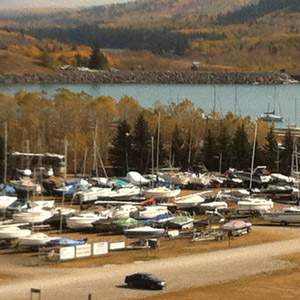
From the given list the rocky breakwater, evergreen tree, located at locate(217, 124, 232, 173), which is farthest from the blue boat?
the rocky breakwater

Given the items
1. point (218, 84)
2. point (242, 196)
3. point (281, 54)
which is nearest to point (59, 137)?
point (242, 196)

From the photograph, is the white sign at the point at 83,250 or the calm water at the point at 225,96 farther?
the calm water at the point at 225,96

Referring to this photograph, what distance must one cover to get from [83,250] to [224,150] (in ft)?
43.1

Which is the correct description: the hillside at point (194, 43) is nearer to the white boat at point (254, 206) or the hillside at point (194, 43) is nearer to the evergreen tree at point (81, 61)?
the evergreen tree at point (81, 61)

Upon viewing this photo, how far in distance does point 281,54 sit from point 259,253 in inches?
4912

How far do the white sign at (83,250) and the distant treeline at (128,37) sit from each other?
131m

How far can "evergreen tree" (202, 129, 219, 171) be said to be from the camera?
31744 millimetres

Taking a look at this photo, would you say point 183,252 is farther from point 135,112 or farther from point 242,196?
point 135,112

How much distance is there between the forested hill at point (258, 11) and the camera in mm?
191500

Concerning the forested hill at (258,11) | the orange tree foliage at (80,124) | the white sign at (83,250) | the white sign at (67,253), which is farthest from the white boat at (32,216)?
the forested hill at (258,11)

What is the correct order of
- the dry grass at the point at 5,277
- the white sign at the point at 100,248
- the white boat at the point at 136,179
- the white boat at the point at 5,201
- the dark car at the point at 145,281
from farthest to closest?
1. the white boat at the point at 136,179
2. the white boat at the point at 5,201
3. the white sign at the point at 100,248
4. the dry grass at the point at 5,277
5. the dark car at the point at 145,281

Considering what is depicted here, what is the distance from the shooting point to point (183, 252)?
19.9m

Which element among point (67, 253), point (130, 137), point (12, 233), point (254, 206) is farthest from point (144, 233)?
point (130, 137)

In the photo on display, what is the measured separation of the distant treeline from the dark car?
5249 inches
